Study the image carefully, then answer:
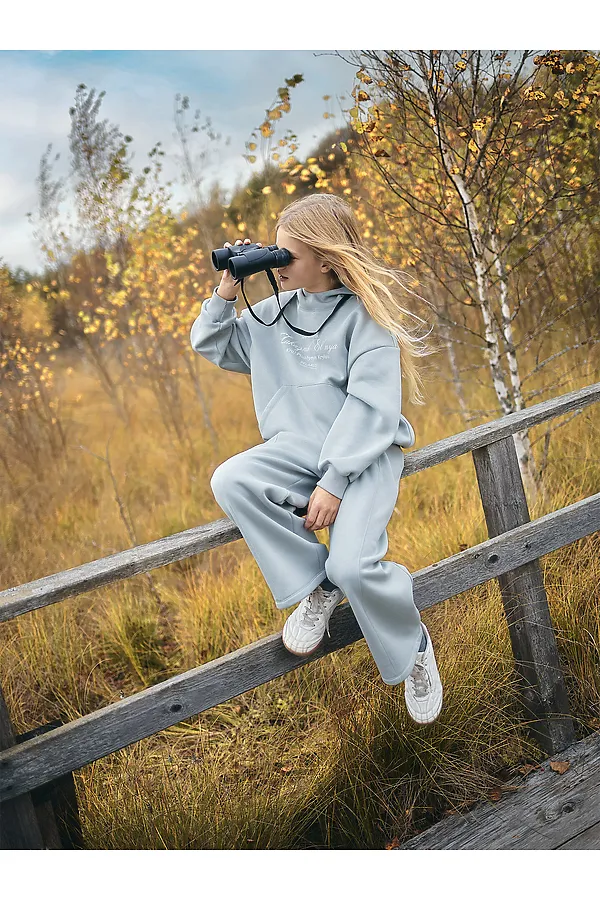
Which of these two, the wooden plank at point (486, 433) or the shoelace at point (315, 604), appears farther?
Answer: the wooden plank at point (486, 433)

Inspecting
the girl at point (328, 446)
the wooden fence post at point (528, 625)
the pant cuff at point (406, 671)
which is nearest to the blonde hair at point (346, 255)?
the girl at point (328, 446)

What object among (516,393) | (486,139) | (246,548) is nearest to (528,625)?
(516,393)

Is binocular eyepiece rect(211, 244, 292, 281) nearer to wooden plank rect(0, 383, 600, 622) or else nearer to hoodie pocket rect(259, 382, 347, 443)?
hoodie pocket rect(259, 382, 347, 443)

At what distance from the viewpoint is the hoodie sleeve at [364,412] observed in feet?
5.64

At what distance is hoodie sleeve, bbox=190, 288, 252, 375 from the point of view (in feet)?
6.30

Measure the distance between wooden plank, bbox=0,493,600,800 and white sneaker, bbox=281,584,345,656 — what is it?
0.19ft

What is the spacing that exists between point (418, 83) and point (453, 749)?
2.48 metres

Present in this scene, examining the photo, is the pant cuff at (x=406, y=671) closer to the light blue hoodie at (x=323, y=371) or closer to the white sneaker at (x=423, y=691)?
the white sneaker at (x=423, y=691)

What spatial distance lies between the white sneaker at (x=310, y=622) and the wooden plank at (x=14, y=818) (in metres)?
0.61

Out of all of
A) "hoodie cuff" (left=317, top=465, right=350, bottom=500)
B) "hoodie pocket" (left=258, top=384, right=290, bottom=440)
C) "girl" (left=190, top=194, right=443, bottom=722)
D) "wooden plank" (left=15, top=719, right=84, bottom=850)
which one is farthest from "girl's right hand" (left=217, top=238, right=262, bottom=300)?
"wooden plank" (left=15, top=719, right=84, bottom=850)

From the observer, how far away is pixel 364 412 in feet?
5.77

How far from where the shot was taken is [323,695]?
2670 millimetres

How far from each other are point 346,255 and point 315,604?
0.80 m
